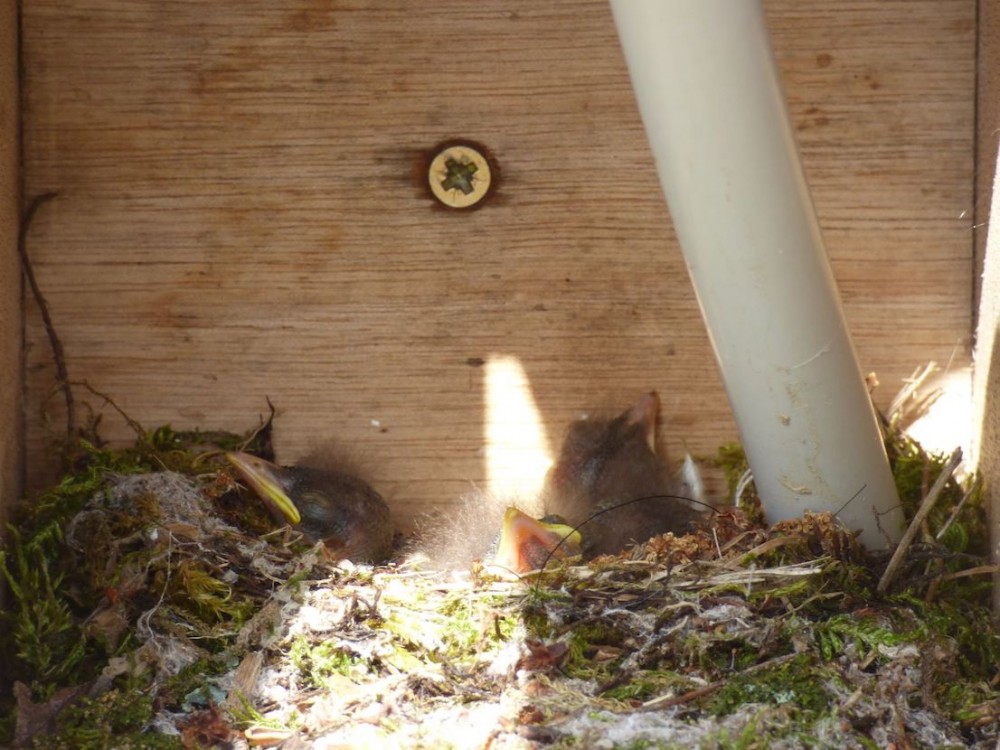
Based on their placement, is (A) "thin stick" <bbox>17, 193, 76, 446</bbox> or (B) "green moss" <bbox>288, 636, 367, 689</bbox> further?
(A) "thin stick" <bbox>17, 193, 76, 446</bbox>

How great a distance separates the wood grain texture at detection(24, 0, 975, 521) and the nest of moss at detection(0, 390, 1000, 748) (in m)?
0.30

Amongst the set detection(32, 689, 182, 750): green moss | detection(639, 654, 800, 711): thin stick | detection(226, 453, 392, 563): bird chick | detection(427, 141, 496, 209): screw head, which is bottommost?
detection(32, 689, 182, 750): green moss

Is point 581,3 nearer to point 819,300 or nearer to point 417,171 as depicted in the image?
point 417,171

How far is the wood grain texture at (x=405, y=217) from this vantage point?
7.06 ft

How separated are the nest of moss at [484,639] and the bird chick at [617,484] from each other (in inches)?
7.0

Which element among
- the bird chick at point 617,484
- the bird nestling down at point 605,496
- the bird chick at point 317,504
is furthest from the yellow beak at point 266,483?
the bird chick at point 617,484

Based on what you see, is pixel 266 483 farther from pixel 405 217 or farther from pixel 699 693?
pixel 699 693

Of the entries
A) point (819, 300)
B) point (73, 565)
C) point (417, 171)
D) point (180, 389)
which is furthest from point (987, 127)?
point (73, 565)

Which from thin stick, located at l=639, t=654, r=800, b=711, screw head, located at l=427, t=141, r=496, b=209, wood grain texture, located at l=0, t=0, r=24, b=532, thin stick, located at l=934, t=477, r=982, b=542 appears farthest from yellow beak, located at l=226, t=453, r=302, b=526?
thin stick, located at l=934, t=477, r=982, b=542

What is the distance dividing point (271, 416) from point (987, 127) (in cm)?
140

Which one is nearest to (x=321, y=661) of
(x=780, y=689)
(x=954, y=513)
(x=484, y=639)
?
(x=484, y=639)

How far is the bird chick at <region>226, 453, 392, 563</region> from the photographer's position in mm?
2082

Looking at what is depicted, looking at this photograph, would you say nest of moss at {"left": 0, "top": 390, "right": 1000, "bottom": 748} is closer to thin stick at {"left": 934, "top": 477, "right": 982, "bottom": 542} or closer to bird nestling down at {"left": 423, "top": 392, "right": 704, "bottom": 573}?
thin stick at {"left": 934, "top": 477, "right": 982, "bottom": 542}

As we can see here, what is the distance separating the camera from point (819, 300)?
5.41ft
